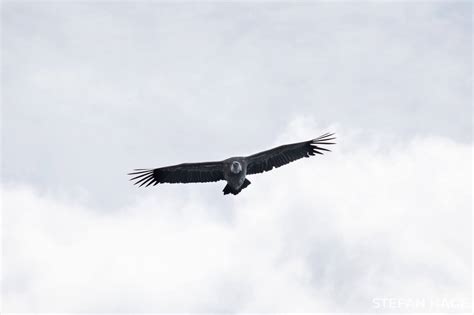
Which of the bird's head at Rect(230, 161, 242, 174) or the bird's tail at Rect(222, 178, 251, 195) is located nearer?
the bird's head at Rect(230, 161, 242, 174)

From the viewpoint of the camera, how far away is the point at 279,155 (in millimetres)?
43188

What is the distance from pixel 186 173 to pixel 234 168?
325cm

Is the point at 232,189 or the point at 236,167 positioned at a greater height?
the point at 236,167

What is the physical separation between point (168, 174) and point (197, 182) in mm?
1450

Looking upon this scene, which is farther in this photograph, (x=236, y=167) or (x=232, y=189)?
(x=232, y=189)

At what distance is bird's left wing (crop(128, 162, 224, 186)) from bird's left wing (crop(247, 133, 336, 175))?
5.12ft

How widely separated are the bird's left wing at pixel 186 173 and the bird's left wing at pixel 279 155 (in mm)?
1562

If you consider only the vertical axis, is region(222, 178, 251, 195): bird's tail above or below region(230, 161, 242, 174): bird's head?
below

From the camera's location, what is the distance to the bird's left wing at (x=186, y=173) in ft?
144

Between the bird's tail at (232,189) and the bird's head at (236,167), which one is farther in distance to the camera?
the bird's tail at (232,189)

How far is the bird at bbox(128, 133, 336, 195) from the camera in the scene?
42.4 m

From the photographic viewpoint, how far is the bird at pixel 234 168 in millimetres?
42438

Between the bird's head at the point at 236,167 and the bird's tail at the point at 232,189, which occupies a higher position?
the bird's head at the point at 236,167

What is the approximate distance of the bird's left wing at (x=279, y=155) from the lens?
140 feet
